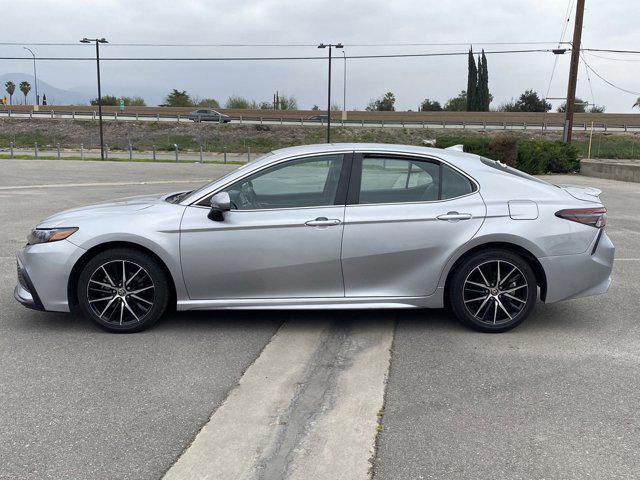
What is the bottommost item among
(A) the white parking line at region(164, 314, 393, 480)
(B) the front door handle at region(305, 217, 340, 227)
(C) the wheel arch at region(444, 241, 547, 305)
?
(A) the white parking line at region(164, 314, 393, 480)

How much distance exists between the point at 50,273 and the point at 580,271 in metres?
4.25

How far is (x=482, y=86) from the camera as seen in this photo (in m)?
72.0

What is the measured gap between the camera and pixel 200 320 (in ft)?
17.0

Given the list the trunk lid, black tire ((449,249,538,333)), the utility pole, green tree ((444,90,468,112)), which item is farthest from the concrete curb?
green tree ((444,90,468,112))

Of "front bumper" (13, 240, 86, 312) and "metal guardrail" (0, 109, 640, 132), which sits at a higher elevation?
"metal guardrail" (0, 109, 640, 132)

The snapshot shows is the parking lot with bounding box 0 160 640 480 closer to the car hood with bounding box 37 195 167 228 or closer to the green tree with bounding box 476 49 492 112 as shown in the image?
the car hood with bounding box 37 195 167 228

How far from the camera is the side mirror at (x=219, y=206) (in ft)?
14.9

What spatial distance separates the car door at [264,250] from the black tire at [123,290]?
27cm

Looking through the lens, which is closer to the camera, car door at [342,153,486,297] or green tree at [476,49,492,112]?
car door at [342,153,486,297]

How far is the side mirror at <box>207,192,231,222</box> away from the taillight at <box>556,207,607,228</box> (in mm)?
2656

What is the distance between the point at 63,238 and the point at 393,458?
317cm

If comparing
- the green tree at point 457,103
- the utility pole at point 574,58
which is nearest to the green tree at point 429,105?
the green tree at point 457,103

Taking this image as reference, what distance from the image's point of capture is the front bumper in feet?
15.3

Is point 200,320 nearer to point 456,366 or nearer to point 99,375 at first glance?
point 99,375
